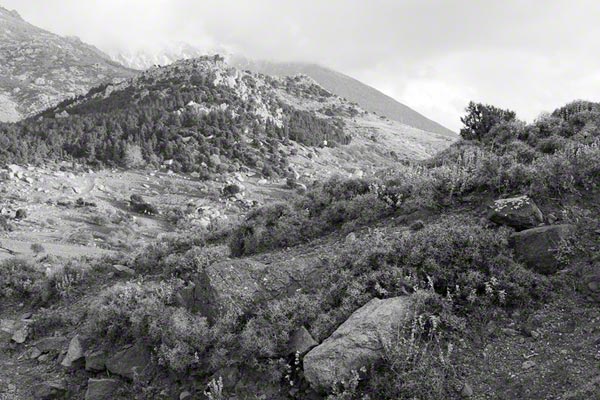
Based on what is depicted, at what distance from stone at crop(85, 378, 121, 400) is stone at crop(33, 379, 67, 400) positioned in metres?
0.61

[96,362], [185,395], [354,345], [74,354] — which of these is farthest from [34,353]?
[354,345]

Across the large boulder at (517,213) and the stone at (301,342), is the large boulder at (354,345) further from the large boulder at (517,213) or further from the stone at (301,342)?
the large boulder at (517,213)

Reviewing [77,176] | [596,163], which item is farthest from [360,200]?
[77,176]

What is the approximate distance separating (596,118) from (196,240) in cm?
1068

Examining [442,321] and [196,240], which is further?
[196,240]

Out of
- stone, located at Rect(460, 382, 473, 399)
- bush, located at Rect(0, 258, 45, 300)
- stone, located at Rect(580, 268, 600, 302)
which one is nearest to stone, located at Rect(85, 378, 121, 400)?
stone, located at Rect(460, 382, 473, 399)

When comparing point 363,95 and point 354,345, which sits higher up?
point 363,95

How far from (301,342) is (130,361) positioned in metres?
2.68

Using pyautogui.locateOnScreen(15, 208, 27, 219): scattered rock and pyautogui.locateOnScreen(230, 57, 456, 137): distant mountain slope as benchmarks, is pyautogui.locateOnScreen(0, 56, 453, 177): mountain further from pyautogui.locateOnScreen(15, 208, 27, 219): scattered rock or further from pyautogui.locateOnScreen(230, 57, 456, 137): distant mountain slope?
pyautogui.locateOnScreen(230, 57, 456, 137): distant mountain slope

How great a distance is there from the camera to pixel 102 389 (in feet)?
19.3

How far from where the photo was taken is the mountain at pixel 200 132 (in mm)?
34062

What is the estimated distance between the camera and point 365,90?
115m

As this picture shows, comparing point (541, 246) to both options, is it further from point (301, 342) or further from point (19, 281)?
point (19, 281)

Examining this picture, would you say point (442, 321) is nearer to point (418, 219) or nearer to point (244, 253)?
point (418, 219)
